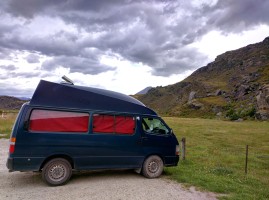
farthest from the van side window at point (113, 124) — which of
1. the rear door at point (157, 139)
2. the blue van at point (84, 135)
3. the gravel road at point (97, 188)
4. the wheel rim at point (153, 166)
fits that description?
the gravel road at point (97, 188)

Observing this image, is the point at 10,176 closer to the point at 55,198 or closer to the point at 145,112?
the point at 55,198

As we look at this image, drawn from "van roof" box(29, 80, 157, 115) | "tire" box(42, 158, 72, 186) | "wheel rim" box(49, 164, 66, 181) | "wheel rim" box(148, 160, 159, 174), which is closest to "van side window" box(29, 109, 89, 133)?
"van roof" box(29, 80, 157, 115)

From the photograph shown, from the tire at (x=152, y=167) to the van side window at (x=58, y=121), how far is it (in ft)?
9.13

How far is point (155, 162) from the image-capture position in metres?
11.4

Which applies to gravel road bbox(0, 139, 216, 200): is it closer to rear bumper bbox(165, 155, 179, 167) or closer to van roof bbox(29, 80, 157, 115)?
rear bumper bbox(165, 155, 179, 167)

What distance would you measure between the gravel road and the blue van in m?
0.50

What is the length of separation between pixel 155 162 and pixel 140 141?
3.59 feet

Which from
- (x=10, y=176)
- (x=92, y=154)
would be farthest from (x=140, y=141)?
(x=10, y=176)

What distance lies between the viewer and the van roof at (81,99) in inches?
383

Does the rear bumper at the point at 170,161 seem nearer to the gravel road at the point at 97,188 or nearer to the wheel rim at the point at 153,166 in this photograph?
the wheel rim at the point at 153,166

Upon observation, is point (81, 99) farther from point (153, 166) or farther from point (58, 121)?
point (153, 166)

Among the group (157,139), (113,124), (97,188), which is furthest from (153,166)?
(97,188)

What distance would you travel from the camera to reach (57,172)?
967cm

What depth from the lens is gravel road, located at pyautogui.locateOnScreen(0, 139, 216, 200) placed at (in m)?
8.68
